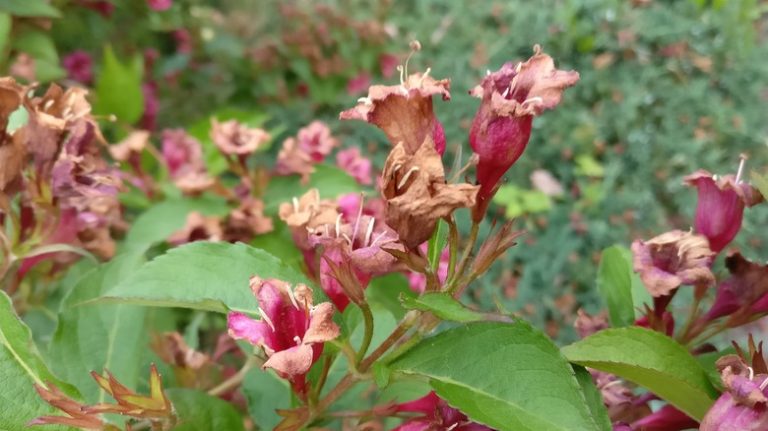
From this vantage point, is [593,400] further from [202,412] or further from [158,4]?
[158,4]

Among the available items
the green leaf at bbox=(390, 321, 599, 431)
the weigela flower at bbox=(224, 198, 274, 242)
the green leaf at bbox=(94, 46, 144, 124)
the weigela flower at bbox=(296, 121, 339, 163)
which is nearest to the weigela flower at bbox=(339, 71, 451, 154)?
the green leaf at bbox=(390, 321, 599, 431)

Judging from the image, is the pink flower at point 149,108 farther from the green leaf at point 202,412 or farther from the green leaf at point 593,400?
the green leaf at point 593,400

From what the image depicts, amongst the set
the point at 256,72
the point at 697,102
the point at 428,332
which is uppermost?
the point at 428,332

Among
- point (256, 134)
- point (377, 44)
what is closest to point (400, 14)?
point (377, 44)

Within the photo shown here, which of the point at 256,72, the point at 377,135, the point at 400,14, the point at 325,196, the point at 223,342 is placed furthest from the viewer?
the point at 400,14

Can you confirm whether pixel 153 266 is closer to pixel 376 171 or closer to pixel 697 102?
pixel 376 171

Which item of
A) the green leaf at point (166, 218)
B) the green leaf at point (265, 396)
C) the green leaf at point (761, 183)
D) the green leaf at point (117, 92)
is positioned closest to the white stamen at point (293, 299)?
the green leaf at point (265, 396)
